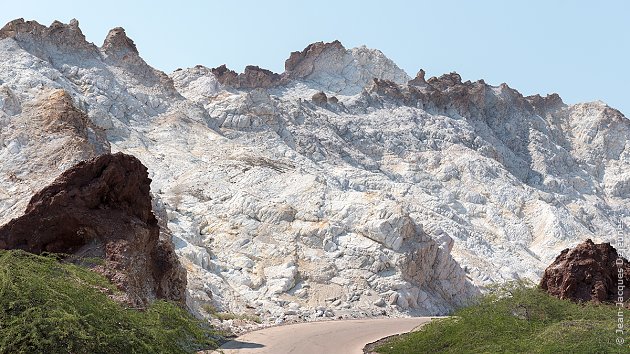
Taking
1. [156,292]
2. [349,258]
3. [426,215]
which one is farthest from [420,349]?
[426,215]

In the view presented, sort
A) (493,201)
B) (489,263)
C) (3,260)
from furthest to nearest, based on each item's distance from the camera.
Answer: (493,201) < (489,263) < (3,260)

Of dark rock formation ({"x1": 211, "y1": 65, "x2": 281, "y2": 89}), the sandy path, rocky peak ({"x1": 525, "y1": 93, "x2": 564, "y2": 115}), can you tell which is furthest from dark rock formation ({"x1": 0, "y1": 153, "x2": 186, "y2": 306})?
rocky peak ({"x1": 525, "y1": 93, "x2": 564, "y2": 115})

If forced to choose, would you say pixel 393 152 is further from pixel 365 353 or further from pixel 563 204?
pixel 365 353

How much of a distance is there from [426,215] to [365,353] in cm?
3801

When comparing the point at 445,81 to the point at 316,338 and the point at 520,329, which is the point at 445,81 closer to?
the point at 316,338

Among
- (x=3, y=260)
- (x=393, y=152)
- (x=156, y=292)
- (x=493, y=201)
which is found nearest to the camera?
(x=3, y=260)

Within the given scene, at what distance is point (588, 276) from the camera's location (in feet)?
81.4

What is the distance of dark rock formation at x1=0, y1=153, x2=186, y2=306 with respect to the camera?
16.9m

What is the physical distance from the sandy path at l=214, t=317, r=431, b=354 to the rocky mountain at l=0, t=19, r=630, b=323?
4.34 metres

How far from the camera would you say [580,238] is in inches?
2447

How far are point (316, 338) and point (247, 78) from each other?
237 feet

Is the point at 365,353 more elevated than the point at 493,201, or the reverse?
the point at 493,201

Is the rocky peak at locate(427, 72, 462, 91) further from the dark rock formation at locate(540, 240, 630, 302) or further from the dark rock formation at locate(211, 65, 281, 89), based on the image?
the dark rock formation at locate(540, 240, 630, 302)

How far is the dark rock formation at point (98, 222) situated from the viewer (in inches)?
665
